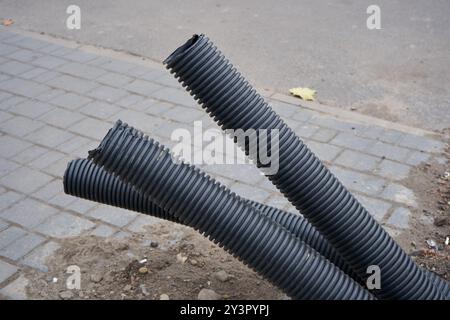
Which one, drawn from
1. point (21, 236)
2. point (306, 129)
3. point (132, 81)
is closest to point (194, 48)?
point (21, 236)

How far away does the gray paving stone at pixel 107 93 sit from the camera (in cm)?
561

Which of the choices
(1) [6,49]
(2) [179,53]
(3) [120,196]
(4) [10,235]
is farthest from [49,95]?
(2) [179,53]

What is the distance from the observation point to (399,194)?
431cm

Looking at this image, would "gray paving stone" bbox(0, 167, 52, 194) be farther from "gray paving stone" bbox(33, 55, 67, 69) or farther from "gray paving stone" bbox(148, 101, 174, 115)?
"gray paving stone" bbox(33, 55, 67, 69)

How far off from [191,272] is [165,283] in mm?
181

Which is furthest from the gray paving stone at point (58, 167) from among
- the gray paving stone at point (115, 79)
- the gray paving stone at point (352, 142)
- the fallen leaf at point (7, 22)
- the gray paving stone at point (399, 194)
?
the fallen leaf at point (7, 22)

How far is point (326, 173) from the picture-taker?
9.00ft

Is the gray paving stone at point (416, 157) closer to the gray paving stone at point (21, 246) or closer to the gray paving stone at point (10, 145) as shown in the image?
the gray paving stone at point (21, 246)

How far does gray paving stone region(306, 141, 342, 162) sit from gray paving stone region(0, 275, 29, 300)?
8.02 ft

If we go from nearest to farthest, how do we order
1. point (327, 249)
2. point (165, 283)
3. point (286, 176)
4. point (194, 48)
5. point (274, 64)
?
1. point (194, 48)
2. point (286, 176)
3. point (327, 249)
4. point (165, 283)
5. point (274, 64)

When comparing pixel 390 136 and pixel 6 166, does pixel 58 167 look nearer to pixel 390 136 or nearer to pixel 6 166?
pixel 6 166

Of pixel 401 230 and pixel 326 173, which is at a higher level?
pixel 326 173

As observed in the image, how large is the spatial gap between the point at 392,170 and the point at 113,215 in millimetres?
2154

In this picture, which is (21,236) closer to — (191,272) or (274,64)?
(191,272)
